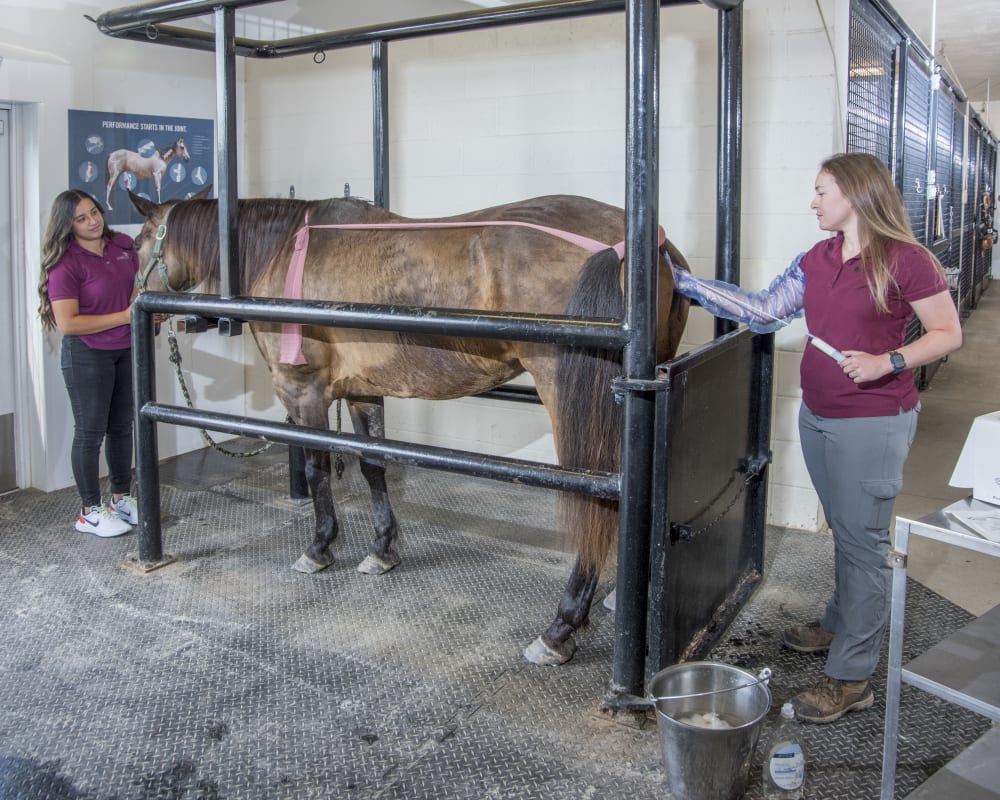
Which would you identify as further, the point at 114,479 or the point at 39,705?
the point at 114,479

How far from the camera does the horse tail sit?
2395 mm

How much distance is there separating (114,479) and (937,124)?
20.0ft

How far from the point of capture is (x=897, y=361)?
2076mm

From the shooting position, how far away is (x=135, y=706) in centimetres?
244

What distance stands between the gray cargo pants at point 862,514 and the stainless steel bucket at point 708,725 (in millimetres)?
408

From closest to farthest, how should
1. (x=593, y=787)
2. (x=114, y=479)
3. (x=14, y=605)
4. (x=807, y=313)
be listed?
1. (x=593, y=787)
2. (x=807, y=313)
3. (x=14, y=605)
4. (x=114, y=479)

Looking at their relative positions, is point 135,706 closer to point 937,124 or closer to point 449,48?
point 449,48

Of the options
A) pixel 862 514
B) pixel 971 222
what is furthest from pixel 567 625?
pixel 971 222

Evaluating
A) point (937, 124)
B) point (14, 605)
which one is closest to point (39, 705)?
point (14, 605)

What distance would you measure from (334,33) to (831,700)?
3.06 metres

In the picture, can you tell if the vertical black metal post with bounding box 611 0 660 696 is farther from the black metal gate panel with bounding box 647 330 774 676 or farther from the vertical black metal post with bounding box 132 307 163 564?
the vertical black metal post with bounding box 132 307 163 564

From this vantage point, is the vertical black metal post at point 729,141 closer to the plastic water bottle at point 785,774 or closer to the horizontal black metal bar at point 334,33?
the horizontal black metal bar at point 334,33

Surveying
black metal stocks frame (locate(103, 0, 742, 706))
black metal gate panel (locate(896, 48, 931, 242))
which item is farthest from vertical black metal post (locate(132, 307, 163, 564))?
black metal gate panel (locate(896, 48, 931, 242))

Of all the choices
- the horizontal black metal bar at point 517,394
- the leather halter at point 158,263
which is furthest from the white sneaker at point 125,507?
the horizontal black metal bar at point 517,394
